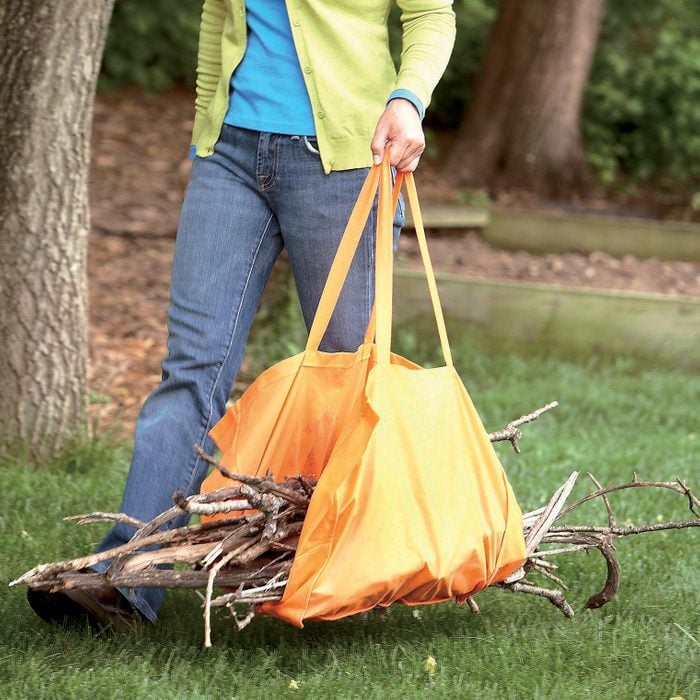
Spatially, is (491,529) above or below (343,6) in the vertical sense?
below

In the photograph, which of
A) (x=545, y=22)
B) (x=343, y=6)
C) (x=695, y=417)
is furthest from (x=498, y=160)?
(x=343, y=6)

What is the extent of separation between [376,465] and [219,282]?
633mm

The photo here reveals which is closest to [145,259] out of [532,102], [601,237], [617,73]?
[601,237]

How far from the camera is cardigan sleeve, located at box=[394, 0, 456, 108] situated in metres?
2.66

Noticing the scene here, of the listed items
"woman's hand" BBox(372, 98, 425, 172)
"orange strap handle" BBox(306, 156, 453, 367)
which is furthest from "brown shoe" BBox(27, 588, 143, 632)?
"woman's hand" BBox(372, 98, 425, 172)

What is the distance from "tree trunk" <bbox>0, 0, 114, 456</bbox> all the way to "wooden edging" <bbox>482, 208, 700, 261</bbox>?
188 inches

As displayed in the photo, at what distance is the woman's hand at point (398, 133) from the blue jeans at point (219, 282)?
0.18 meters

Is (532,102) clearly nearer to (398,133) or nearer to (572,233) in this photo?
(572,233)

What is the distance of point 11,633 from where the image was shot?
278cm

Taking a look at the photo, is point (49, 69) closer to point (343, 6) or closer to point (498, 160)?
point (343, 6)

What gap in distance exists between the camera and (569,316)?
6246 millimetres

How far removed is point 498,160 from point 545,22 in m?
1.21

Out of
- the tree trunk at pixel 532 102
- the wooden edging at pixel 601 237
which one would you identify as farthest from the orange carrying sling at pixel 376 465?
the tree trunk at pixel 532 102

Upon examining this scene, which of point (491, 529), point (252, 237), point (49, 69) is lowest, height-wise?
point (491, 529)
